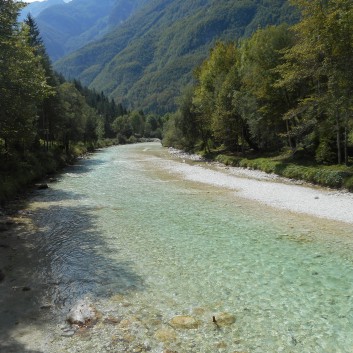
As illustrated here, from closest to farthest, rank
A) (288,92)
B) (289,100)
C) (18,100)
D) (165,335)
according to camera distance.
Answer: (165,335), (18,100), (288,92), (289,100)

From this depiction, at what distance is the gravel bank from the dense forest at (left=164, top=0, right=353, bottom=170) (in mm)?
5749

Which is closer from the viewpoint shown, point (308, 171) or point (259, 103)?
point (308, 171)

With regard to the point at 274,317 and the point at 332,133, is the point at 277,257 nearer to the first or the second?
the point at 274,317

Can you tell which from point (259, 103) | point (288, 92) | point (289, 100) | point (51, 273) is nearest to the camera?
point (51, 273)

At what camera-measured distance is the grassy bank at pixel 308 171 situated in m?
29.1

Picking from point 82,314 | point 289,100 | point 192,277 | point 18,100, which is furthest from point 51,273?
point 289,100

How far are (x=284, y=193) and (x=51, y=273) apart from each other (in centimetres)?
2006

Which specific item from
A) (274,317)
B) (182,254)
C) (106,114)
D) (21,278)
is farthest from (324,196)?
(106,114)

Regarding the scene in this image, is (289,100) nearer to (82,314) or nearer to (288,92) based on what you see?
(288,92)

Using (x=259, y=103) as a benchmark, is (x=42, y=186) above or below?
below

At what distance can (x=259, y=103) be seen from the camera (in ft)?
147

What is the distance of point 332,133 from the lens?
3628 centimetres

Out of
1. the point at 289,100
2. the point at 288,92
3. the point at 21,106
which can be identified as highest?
the point at 288,92

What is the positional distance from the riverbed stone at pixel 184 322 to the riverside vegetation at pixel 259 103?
53.7 ft
